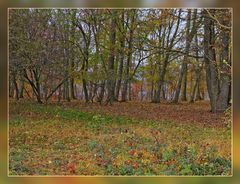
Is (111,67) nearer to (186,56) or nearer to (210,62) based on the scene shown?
(186,56)

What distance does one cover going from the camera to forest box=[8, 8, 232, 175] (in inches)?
178

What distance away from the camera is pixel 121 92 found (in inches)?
182

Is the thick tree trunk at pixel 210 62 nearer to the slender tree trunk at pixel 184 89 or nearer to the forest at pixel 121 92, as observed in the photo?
the forest at pixel 121 92

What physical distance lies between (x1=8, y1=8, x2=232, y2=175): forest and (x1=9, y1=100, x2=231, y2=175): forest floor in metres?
0.01

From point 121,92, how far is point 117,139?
480 millimetres

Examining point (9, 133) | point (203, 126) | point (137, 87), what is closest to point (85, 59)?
point (137, 87)

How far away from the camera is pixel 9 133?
14.7ft

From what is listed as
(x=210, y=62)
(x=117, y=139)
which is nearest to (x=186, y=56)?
(x=210, y=62)

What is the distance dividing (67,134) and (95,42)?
98 cm

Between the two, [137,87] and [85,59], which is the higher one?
[85,59]

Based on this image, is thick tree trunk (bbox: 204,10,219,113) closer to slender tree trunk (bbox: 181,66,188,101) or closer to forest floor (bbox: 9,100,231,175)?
forest floor (bbox: 9,100,231,175)

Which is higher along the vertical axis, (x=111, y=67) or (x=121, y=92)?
(x=111, y=67)

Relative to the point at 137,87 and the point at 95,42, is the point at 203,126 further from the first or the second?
the point at 95,42

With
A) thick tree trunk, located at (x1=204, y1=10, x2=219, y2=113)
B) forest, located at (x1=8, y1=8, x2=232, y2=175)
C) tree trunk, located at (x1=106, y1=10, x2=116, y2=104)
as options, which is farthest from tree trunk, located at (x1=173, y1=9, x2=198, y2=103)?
tree trunk, located at (x1=106, y1=10, x2=116, y2=104)
